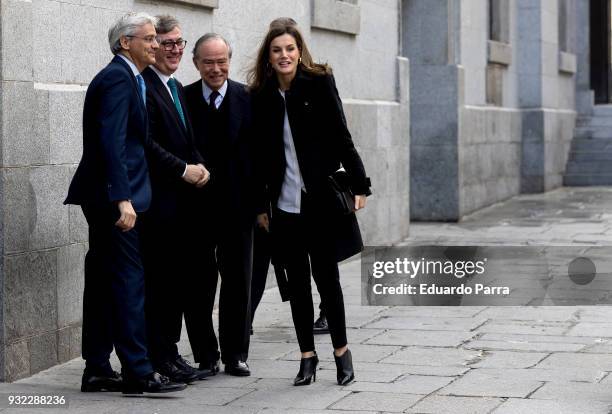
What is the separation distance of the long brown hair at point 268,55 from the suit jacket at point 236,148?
0.20m

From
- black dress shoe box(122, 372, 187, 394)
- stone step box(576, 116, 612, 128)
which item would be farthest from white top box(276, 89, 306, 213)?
stone step box(576, 116, 612, 128)

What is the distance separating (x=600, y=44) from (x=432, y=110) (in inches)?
438

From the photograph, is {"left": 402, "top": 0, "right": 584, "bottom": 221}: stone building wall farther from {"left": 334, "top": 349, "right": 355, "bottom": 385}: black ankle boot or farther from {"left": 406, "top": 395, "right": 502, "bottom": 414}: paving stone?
{"left": 406, "top": 395, "right": 502, "bottom": 414}: paving stone

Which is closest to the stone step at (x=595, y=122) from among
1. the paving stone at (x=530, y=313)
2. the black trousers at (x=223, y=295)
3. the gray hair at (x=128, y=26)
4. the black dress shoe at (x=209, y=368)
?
the paving stone at (x=530, y=313)

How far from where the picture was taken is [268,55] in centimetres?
643

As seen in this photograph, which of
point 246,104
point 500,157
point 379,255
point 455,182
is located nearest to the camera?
point 246,104

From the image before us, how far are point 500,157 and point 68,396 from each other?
516 inches

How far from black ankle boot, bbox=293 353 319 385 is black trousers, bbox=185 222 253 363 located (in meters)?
0.45

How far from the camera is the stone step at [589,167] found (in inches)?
874

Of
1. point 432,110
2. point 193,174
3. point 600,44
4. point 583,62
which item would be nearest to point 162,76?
point 193,174

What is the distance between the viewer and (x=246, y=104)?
6.76m

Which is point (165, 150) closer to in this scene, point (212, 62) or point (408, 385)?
point (212, 62)

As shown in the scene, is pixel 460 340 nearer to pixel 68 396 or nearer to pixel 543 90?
pixel 68 396

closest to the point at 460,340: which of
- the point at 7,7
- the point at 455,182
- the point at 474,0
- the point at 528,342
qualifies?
the point at 528,342
